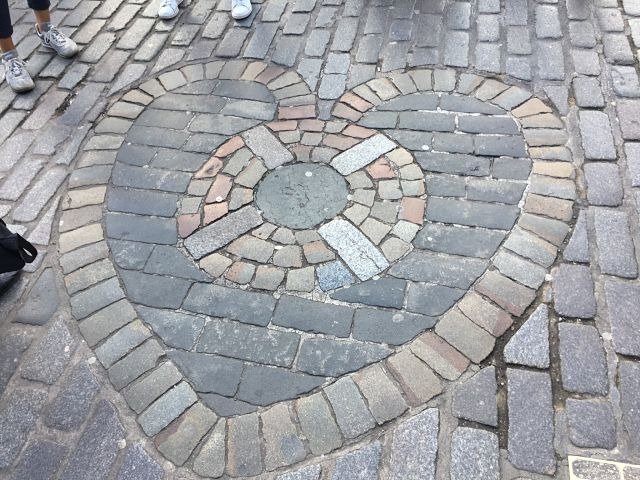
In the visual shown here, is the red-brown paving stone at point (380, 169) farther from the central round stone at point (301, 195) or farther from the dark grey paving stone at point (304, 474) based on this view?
the dark grey paving stone at point (304, 474)

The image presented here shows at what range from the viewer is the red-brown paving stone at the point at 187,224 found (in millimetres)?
3018

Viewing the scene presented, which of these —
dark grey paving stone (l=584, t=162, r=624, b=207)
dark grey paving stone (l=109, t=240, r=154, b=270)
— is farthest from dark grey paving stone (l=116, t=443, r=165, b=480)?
dark grey paving stone (l=584, t=162, r=624, b=207)

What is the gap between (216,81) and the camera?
3.87 m

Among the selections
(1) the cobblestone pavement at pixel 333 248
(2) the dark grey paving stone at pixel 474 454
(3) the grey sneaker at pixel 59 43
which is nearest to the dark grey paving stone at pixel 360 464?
(1) the cobblestone pavement at pixel 333 248

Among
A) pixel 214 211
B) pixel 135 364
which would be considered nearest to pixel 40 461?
pixel 135 364

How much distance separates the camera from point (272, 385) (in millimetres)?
2422

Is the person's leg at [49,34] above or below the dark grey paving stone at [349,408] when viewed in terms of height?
above

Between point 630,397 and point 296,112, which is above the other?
point 296,112

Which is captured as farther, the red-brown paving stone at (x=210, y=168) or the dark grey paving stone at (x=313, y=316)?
the red-brown paving stone at (x=210, y=168)

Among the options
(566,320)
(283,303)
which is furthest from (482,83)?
(283,303)

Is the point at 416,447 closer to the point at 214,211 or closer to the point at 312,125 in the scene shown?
the point at 214,211

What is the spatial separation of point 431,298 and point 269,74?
2072mm

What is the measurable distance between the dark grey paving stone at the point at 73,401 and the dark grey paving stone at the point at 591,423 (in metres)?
1.99

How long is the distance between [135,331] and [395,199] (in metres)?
1.50
